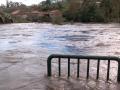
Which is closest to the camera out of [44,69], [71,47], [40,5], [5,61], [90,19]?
[44,69]

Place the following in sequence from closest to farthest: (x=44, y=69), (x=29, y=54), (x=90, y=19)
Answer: (x=44, y=69) < (x=29, y=54) < (x=90, y=19)

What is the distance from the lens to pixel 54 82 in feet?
27.9

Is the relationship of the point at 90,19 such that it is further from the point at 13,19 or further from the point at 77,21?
the point at 13,19

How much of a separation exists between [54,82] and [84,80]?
32.2 inches

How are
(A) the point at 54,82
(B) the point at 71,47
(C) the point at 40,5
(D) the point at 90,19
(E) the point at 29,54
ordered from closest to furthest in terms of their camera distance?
(A) the point at 54,82 → (E) the point at 29,54 → (B) the point at 71,47 → (D) the point at 90,19 → (C) the point at 40,5

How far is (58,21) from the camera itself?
35.2 meters

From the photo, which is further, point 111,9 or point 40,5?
point 40,5

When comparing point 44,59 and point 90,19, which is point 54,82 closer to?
point 44,59

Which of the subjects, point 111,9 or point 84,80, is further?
point 111,9

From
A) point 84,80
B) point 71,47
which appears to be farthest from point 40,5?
point 84,80

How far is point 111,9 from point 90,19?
3044 mm

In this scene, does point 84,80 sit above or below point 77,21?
above

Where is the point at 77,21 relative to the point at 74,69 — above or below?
below

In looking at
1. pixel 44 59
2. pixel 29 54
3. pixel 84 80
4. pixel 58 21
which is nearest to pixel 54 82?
pixel 84 80
